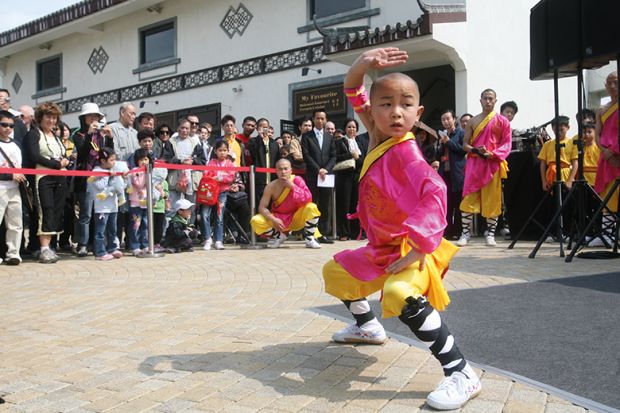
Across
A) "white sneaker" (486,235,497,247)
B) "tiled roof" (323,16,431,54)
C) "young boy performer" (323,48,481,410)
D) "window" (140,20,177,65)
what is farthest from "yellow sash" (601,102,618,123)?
"window" (140,20,177,65)

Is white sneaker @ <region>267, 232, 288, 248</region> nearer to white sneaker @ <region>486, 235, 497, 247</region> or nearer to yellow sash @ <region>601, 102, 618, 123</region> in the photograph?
white sneaker @ <region>486, 235, 497, 247</region>

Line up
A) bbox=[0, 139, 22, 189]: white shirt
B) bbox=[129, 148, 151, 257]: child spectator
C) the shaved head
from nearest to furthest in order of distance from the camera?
the shaved head → bbox=[0, 139, 22, 189]: white shirt → bbox=[129, 148, 151, 257]: child spectator

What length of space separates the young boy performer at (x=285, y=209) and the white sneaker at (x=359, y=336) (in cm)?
490

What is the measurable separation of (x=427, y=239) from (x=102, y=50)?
17.6 metres

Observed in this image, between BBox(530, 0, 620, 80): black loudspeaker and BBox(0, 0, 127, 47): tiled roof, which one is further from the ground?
BBox(0, 0, 127, 47): tiled roof

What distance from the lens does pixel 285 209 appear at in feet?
27.5

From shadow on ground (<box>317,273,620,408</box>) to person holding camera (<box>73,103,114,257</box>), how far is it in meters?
4.37

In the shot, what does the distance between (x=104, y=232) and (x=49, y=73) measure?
14623 mm

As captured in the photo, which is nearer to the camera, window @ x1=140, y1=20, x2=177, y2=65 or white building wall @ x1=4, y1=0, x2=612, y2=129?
white building wall @ x1=4, y1=0, x2=612, y2=129

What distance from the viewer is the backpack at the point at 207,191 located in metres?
8.40

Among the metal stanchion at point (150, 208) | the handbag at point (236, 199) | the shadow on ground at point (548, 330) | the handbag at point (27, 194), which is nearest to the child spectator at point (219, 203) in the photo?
the handbag at point (236, 199)

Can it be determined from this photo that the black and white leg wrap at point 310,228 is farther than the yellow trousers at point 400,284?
Yes

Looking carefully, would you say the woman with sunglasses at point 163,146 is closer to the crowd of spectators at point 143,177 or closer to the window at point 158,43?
the crowd of spectators at point 143,177

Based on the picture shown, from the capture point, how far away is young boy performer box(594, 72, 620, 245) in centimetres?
646
